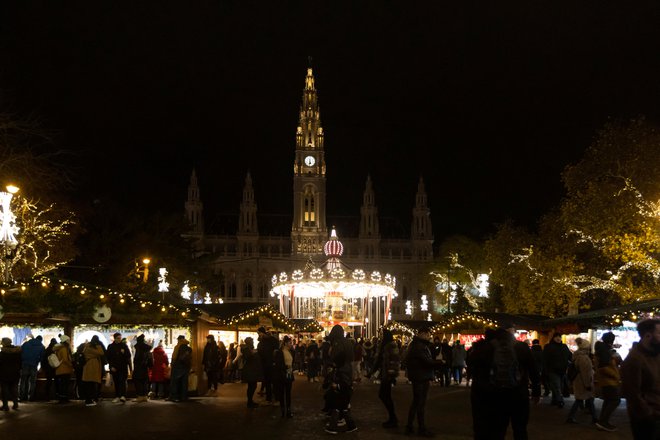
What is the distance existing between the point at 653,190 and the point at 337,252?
13263 mm

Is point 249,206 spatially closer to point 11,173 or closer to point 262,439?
point 11,173

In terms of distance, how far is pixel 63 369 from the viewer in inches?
631

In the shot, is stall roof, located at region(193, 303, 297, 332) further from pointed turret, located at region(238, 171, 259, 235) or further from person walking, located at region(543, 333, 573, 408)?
pointed turret, located at region(238, 171, 259, 235)

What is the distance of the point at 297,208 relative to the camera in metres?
110

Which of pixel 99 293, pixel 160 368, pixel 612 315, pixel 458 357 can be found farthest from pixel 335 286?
pixel 99 293

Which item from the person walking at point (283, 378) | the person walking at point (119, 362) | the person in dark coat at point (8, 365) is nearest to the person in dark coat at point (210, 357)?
the person walking at point (119, 362)

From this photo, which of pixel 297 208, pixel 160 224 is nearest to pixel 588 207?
pixel 160 224

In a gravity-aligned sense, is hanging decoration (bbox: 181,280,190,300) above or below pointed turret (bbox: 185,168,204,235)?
below

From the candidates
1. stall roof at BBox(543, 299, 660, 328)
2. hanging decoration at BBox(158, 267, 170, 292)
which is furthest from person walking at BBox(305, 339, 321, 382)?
hanging decoration at BBox(158, 267, 170, 292)

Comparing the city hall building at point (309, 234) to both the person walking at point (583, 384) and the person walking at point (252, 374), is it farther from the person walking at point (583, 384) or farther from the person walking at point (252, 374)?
the person walking at point (583, 384)

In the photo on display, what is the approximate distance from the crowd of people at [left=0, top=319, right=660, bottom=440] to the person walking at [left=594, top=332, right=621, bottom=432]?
14 mm

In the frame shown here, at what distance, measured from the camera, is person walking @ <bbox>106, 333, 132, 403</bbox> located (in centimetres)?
1614

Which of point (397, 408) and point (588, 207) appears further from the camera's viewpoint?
point (588, 207)

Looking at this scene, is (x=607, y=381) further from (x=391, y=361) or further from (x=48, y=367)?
(x=48, y=367)
